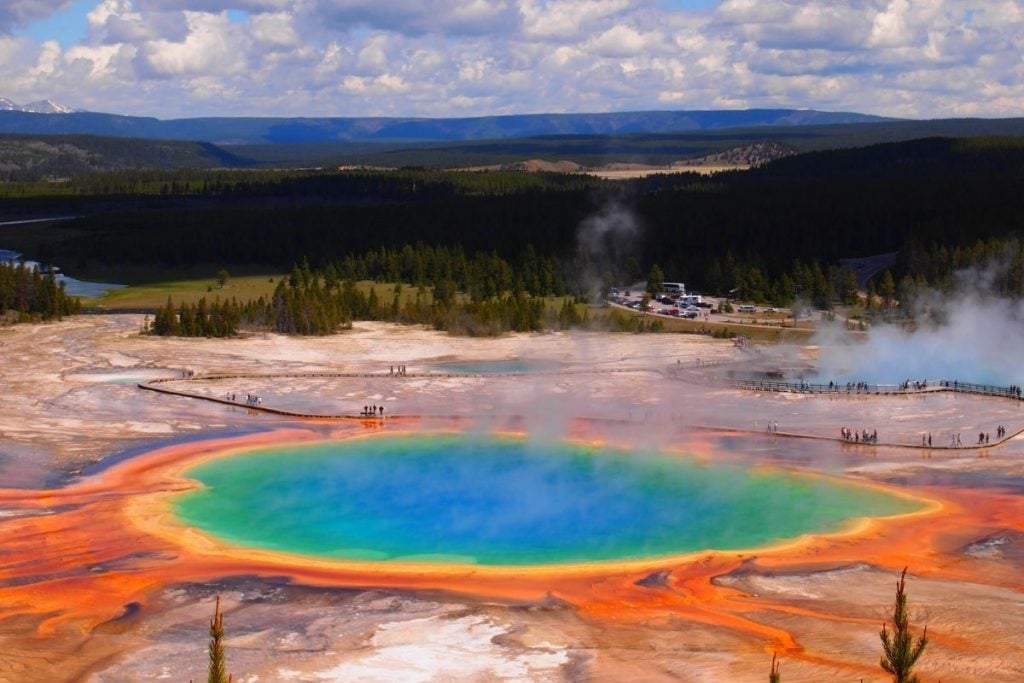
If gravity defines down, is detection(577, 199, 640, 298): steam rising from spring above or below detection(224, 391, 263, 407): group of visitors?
→ above

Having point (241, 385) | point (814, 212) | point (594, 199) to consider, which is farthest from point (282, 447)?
point (594, 199)

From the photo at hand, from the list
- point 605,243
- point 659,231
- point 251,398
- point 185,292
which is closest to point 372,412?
point 251,398

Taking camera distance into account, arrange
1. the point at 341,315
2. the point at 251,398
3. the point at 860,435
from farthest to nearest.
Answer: the point at 341,315, the point at 251,398, the point at 860,435

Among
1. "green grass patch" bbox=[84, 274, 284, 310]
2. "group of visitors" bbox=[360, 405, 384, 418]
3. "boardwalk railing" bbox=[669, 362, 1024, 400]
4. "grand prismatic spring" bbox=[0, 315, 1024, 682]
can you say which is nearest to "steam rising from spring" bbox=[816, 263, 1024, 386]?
"boardwalk railing" bbox=[669, 362, 1024, 400]

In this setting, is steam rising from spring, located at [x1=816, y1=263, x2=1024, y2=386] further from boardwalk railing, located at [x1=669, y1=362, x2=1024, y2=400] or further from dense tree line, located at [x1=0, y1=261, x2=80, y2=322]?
dense tree line, located at [x1=0, y1=261, x2=80, y2=322]

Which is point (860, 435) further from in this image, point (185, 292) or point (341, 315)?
point (185, 292)

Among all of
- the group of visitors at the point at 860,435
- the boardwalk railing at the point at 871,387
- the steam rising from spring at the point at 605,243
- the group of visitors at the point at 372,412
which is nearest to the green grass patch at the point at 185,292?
the steam rising from spring at the point at 605,243
